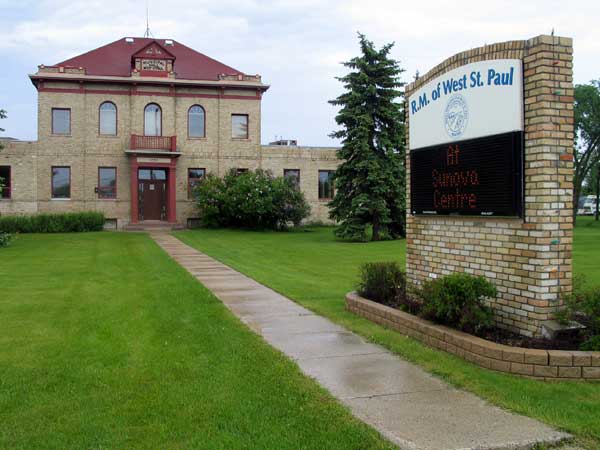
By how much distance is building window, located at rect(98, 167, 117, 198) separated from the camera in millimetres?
38156

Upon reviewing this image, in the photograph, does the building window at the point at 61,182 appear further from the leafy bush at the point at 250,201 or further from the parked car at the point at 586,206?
the parked car at the point at 586,206

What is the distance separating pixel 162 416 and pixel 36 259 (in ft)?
51.8

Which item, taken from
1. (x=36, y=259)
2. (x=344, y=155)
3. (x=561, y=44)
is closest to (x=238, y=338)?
(x=561, y=44)

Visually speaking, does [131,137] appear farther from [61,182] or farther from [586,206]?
[586,206]

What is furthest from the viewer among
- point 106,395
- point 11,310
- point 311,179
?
point 311,179

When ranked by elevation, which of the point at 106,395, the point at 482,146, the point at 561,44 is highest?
the point at 561,44

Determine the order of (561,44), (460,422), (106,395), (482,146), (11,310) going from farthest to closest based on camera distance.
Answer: (11,310), (482,146), (561,44), (106,395), (460,422)

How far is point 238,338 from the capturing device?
308 inches

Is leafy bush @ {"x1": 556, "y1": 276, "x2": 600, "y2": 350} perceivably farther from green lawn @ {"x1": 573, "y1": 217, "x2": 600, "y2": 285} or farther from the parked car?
the parked car

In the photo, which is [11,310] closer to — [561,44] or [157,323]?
[157,323]

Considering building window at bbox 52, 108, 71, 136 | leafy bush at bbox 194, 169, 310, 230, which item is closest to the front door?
leafy bush at bbox 194, 169, 310, 230

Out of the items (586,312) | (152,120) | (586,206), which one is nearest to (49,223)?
(152,120)

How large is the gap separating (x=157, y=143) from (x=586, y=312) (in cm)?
3465

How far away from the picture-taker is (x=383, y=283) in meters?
9.70
